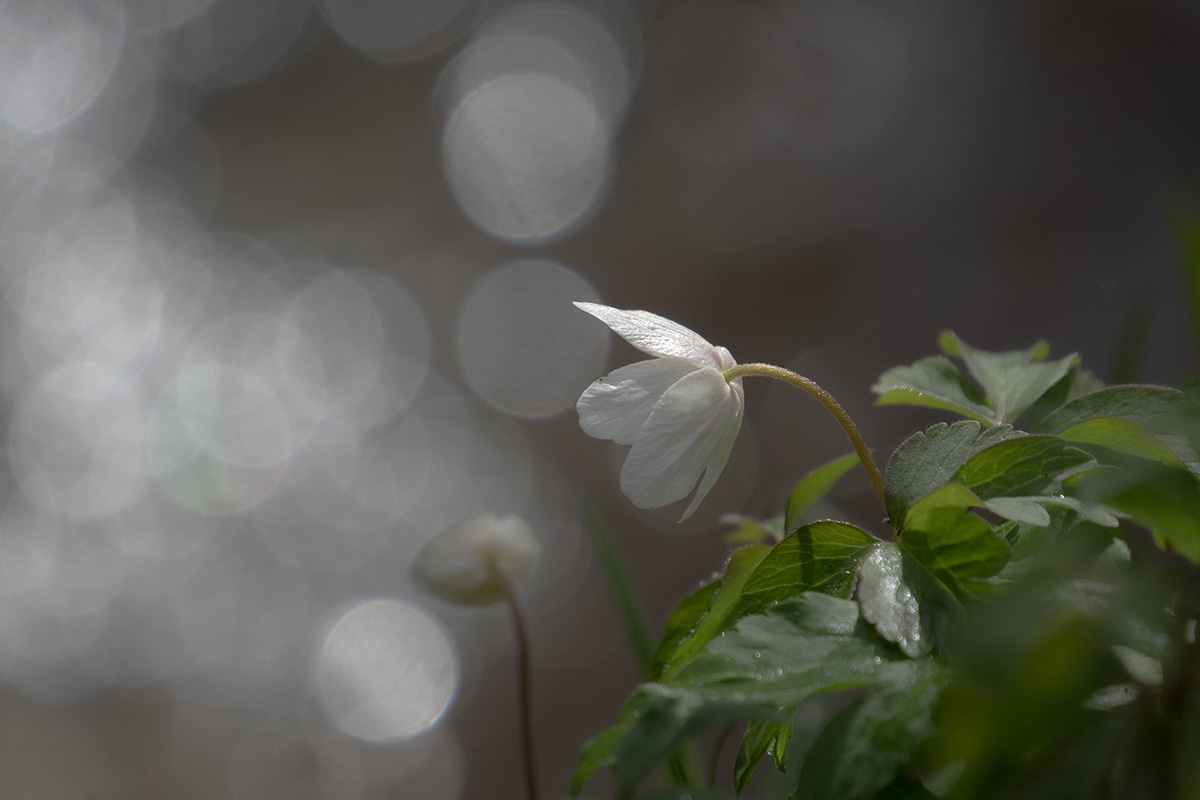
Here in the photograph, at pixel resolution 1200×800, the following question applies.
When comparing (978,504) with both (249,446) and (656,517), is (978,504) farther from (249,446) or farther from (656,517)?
(249,446)

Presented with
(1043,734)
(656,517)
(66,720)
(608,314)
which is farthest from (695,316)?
(1043,734)

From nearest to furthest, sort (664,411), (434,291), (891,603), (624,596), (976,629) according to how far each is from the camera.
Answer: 1. (976,629)
2. (891,603)
3. (664,411)
4. (624,596)
5. (434,291)

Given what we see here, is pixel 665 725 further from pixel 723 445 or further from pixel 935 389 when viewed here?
pixel 935 389

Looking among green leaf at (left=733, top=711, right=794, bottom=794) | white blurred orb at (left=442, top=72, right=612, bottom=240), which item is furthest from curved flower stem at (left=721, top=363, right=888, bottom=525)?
white blurred orb at (left=442, top=72, right=612, bottom=240)

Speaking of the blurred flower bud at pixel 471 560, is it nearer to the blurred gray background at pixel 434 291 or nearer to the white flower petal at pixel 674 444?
the white flower petal at pixel 674 444

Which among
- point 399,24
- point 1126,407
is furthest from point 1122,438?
point 399,24

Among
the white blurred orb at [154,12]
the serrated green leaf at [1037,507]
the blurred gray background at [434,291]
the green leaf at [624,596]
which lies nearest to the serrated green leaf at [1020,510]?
the serrated green leaf at [1037,507]

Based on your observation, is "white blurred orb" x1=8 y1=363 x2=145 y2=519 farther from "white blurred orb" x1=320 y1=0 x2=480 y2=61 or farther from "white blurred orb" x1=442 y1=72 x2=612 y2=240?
"white blurred orb" x1=320 y1=0 x2=480 y2=61
